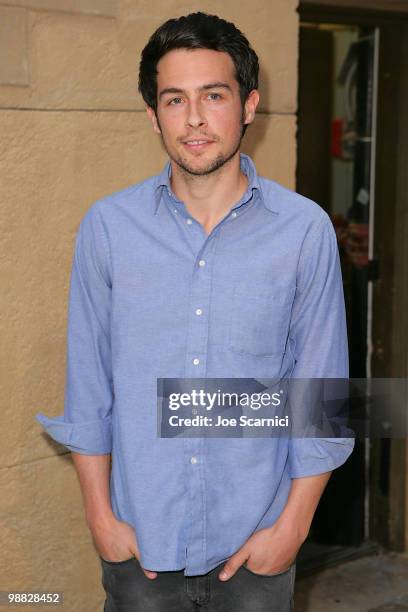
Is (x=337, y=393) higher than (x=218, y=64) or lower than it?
lower

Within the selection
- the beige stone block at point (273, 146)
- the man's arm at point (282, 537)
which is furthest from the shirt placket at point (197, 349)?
the beige stone block at point (273, 146)

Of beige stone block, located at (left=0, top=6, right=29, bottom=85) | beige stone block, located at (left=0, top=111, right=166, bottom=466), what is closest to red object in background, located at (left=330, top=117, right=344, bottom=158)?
beige stone block, located at (left=0, top=111, right=166, bottom=466)

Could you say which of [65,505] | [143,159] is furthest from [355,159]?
[65,505]

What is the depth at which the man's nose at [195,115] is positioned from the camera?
2389mm

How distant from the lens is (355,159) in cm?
494

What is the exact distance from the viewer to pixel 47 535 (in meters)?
3.57

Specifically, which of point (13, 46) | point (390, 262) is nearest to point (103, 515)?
point (13, 46)

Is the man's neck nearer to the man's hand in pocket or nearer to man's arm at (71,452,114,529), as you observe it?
man's arm at (71,452,114,529)

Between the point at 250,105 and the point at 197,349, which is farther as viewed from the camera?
the point at 250,105

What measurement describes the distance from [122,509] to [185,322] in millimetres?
572

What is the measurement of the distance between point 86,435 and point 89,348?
0.81 feet

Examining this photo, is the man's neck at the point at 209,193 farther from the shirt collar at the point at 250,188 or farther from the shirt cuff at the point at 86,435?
the shirt cuff at the point at 86,435

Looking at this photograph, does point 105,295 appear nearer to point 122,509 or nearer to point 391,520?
point 122,509

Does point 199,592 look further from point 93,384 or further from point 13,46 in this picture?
point 13,46
